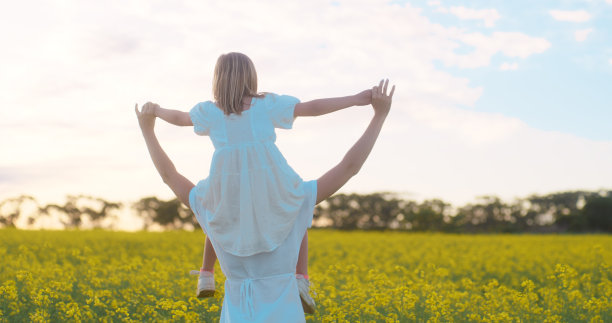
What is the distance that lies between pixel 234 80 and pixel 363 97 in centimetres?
86

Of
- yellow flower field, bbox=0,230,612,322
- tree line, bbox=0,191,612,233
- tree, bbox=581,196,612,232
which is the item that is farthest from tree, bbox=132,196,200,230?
tree, bbox=581,196,612,232

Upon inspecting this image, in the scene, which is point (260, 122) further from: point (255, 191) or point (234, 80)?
point (255, 191)

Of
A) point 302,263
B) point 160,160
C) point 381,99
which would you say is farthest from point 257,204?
point 381,99

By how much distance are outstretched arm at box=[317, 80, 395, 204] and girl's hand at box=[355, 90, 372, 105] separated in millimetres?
27

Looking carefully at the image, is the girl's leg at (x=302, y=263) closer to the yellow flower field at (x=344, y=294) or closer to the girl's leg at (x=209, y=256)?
the girl's leg at (x=209, y=256)

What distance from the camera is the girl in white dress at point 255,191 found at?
3656 millimetres

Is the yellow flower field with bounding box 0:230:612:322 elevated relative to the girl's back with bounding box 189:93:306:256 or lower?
lower

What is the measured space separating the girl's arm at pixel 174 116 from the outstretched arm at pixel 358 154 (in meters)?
1.00

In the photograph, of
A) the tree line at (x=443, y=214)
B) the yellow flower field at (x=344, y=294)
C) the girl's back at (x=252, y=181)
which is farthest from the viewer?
the tree line at (x=443, y=214)

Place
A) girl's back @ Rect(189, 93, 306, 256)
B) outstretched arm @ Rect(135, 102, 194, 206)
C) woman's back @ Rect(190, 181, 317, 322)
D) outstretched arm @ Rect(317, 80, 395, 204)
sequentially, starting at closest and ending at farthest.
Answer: girl's back @ Rect(189, 93, 306, 256) < woman's back @ Rect(190, 181, 317, 322) < outstretched arm @ Rect(317, 80, 395, 204) < outstretched arm @ Rect(135, 102, 194, 206)

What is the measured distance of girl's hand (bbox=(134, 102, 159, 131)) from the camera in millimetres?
4223

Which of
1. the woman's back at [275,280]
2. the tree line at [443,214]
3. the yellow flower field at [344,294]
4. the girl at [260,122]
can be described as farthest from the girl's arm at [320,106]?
the tree line at [443,214]

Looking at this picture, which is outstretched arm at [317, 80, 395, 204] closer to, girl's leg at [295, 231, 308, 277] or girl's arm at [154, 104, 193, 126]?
girl's leg at [295, 231, 308, 277]

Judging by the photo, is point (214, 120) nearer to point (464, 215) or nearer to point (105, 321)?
point (105, 321)
